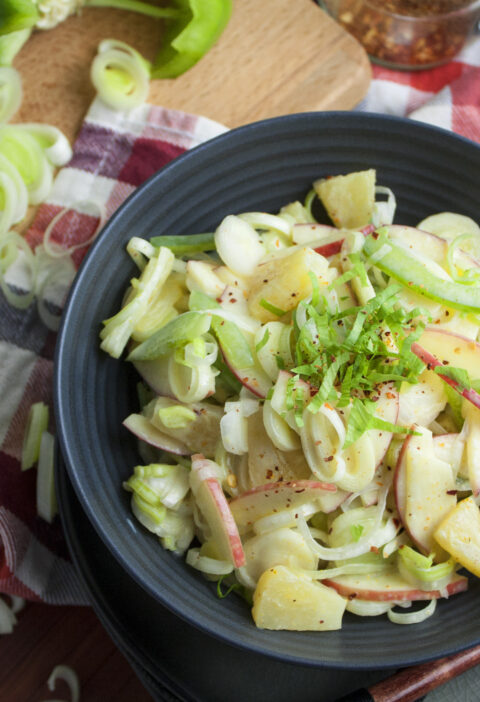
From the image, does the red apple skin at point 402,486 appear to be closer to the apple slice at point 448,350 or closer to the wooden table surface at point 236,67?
the apple slice at point 448,350

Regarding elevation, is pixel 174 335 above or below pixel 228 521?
above

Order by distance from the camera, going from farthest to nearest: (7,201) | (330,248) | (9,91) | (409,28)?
(409,28) < (9,91) < (7,201) < (330,248)

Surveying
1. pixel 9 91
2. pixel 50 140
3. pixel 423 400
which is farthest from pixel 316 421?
pixel 9 91

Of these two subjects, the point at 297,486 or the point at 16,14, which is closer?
the point at 297,486

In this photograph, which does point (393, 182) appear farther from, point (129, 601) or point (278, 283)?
point (129, 601)

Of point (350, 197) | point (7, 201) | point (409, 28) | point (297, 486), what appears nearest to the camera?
point (297, 486)

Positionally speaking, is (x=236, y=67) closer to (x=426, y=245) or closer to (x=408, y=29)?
(x=408, y=29)

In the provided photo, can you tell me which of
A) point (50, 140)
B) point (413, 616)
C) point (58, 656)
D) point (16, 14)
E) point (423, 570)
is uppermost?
point (16, 14)
